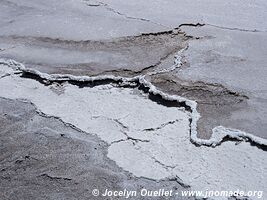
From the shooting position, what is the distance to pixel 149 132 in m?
3.09

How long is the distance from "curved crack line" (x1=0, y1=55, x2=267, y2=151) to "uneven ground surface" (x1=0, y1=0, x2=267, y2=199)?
2 centimetres

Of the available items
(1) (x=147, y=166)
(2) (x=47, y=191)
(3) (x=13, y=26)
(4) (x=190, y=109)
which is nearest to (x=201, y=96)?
(4) (x=190, y=109)

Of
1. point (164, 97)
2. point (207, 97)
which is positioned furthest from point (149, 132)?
point (207, 97)

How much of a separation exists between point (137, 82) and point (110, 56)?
670 millimetres

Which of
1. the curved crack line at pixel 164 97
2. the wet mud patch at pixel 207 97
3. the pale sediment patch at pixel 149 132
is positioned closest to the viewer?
the pale sediment patch at pixel 149 132

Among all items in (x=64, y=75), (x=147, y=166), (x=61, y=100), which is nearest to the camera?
(x=147, y=166)

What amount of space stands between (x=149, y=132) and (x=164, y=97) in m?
0.49

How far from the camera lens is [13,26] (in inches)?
195

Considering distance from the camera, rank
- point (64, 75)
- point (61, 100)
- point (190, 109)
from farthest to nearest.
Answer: point (64, 75) < point (61, 100) < point (190, 109)

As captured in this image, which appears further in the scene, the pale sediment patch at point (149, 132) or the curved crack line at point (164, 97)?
the curved crack line at point (164, 97)

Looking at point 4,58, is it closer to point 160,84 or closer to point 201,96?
point 160,84

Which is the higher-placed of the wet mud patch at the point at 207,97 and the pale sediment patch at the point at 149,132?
the wet mud patch at the point at 207,97

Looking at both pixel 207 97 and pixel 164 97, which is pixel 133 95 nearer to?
pixel 164 97

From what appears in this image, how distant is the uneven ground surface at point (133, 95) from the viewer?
2789 millimetres
